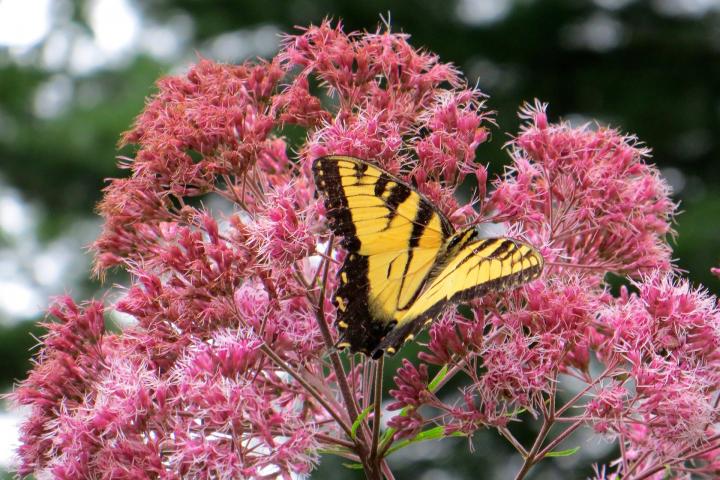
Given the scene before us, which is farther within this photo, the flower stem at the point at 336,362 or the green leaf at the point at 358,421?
the flower stem at the point at 336,362

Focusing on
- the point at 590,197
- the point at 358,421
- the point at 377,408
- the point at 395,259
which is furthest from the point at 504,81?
the point at 358,421

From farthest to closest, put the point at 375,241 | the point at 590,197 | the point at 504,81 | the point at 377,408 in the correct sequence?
the point at 504,81
the point at 590,197
the point at 375,241
the point at 377,408

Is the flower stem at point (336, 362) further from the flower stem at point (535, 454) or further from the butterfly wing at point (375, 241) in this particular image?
the flower stem at point (535, 454)

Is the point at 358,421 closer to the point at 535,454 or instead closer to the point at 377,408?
the point at 377,408

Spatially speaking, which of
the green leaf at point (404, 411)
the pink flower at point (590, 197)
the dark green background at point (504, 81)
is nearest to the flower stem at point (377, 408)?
the green leaf at point (404, 411)

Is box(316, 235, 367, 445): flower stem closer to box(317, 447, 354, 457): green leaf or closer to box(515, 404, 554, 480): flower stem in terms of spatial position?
box(317, 447, 354, 457): green leaf

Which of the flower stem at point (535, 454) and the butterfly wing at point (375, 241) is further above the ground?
the butterfly wing at point (375, 241)
